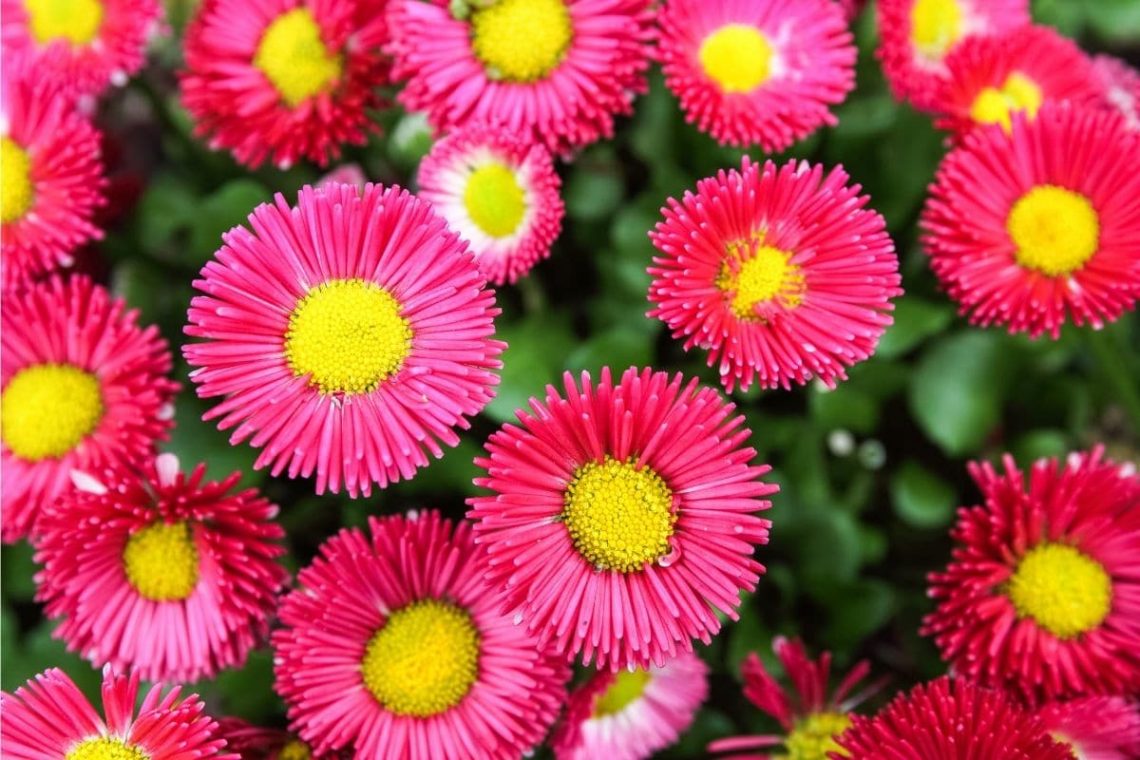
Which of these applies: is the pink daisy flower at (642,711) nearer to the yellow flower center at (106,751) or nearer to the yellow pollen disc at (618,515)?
the yellow pollen disc at (618,515)

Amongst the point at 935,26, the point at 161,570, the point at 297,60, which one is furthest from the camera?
the point at 935,26

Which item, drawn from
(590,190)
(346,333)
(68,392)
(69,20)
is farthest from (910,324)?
(69,20)

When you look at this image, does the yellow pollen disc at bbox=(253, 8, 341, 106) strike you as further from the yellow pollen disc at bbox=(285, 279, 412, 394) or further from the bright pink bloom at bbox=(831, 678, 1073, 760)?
the bright pink bloom at bbox=(831, 678, 1073, 760)

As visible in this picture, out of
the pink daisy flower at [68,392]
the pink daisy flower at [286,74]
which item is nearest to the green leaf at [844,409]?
the pink daisy flower at [286,74]

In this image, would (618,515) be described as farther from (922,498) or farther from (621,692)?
(922,498)

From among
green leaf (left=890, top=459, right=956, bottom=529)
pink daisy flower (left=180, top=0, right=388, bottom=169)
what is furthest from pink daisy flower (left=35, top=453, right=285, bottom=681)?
green leaf (left=890, top=459, right=956, bottom=529)

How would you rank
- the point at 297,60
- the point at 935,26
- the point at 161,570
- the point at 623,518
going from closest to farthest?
the point at 623,518
the point at 161,570
the point at 297,60
the point at 935,26
